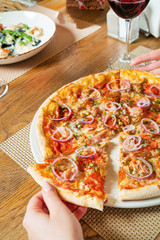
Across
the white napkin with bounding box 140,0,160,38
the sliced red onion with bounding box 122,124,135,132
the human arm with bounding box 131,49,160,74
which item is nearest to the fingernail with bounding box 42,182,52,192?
the sliced red onion with bounding box 122,124,135,132

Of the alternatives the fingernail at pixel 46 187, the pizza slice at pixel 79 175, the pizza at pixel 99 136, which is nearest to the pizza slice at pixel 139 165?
the pizza at pixel 99 136

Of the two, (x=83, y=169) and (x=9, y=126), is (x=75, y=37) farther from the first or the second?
(x=83, y=169)

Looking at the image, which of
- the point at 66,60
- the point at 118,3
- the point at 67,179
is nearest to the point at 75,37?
the point at 66,60

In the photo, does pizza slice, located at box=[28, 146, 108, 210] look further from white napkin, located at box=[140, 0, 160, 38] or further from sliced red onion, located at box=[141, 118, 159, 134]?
white napkin, located at box=[140, 0, 160, 38]

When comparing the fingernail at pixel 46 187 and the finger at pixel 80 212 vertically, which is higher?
the fingernail at pixel 46 187

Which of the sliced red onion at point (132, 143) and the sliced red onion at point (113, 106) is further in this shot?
the sliced red onion at point (113, 106)

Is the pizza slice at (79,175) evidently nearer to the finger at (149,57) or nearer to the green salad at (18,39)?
the finger at (149,57)

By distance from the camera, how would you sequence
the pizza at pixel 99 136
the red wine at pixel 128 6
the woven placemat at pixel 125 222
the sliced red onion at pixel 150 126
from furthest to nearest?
the red wine at pixel 128 6, the sliced red onion at pixel 150 126, the pizza at pixel 99 136, the woven placemat at pixel 125 222
